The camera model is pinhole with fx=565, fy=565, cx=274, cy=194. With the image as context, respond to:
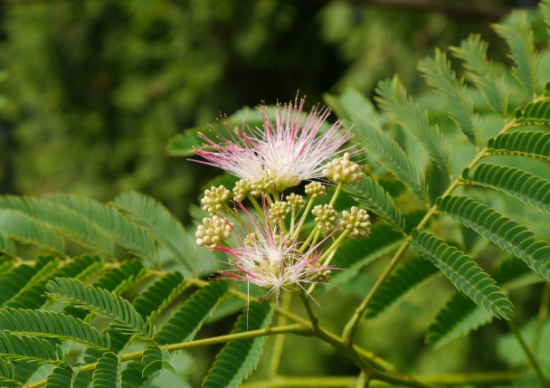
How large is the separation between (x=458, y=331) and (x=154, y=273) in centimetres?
96

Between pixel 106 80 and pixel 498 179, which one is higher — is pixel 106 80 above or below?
above

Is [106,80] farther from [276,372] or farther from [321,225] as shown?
[321,225]

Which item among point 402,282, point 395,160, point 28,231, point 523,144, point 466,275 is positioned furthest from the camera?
point 402,282

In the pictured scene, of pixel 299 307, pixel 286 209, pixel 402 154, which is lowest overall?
pixel 286 209

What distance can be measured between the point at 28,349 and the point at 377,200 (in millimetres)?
900

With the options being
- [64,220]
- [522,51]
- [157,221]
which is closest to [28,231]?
[64,220]

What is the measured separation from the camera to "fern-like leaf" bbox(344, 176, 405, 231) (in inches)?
58.3

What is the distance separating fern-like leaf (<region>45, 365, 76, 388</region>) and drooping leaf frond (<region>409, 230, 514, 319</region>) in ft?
2.78

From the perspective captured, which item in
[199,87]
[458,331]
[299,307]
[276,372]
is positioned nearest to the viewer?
[458,331]

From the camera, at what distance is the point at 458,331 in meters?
1.78

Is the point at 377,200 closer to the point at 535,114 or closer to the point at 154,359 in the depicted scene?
the point at 535,114

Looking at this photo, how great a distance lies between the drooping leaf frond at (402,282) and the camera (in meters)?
1.77

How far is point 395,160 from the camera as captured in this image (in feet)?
5.11

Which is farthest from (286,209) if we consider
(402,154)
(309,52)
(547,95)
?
(309,52)
